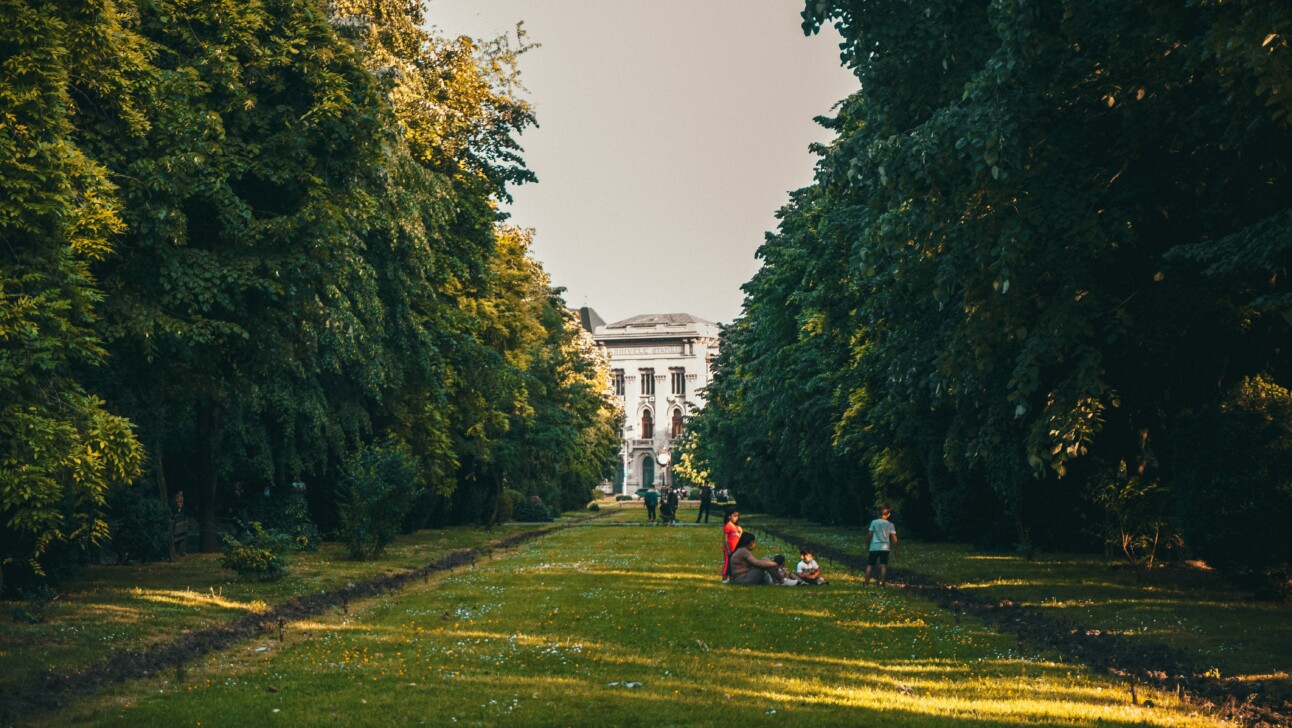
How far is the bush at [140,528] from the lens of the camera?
24703mm

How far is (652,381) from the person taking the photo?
506 feet

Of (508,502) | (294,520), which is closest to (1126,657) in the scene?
(294,520)

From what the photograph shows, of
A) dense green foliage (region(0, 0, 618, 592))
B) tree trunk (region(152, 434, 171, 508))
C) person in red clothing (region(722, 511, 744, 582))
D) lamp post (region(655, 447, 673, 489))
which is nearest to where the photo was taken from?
dense green foliage (region(0, 0, 618, 592))

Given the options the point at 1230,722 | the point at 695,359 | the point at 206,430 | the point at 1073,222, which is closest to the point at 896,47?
the point at 1073,222

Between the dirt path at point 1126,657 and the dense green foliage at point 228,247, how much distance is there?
10478 mm

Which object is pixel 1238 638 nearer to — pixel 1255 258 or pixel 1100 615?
pixel 1100 615

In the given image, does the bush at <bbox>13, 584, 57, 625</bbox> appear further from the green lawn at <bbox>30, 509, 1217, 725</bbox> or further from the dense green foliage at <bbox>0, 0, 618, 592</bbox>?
the green lawn at <bbox>30, 509, 1217, 725</bbox>

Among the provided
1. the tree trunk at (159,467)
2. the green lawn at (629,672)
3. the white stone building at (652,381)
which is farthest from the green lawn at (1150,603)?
the white stone building at (652,381)

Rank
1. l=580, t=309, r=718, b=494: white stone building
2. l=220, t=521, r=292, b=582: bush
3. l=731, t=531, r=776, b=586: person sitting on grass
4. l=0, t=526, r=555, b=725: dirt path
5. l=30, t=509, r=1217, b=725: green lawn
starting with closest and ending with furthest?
l=30, t=509, r=1217, b=725: green lawn → l=0, t=526, r=555, b=725: dirt path → l=220, t=521, r=292, b=582: bush → l=731, t=531, r=776, b=586: person sitting on grass → l=580, t=309, r=718, b=494: white stone building

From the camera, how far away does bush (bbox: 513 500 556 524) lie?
6366cm

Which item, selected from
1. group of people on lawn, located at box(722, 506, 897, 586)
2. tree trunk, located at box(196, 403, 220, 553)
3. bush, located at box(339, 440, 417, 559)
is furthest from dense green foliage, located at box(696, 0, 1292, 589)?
tree trunk, located at box(196, 403, 220, 553)

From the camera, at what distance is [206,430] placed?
2727 centimetres

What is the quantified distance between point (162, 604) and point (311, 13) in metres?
9.40

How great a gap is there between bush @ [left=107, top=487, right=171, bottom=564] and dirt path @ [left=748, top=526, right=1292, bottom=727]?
1569 cm
